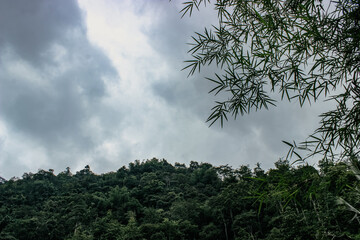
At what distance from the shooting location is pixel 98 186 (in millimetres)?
38312

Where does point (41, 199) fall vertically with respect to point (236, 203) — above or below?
above

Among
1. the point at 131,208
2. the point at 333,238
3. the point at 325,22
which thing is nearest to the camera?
the point at 325,22

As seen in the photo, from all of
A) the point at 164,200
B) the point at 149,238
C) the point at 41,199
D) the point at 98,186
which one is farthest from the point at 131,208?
the point at 41,199

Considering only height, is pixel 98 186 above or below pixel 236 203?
above

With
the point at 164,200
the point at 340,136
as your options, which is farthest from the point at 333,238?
the point at 164,200

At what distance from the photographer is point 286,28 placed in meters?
1.24

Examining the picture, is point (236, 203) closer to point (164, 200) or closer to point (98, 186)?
point (164, 200)

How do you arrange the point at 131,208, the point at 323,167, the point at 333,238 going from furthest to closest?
the point at 131,208 → the point at 333,238 → the point at 323,167

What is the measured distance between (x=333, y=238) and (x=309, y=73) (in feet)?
32.7

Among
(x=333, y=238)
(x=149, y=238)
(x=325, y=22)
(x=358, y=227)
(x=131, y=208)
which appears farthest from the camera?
(x=131, y=208)

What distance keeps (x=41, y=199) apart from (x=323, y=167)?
43080mm

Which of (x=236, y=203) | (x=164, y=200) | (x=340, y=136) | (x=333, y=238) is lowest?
(x=340, y=136)

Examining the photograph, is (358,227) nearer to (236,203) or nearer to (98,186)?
(236,203)

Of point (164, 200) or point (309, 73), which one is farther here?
point (164, 200)
